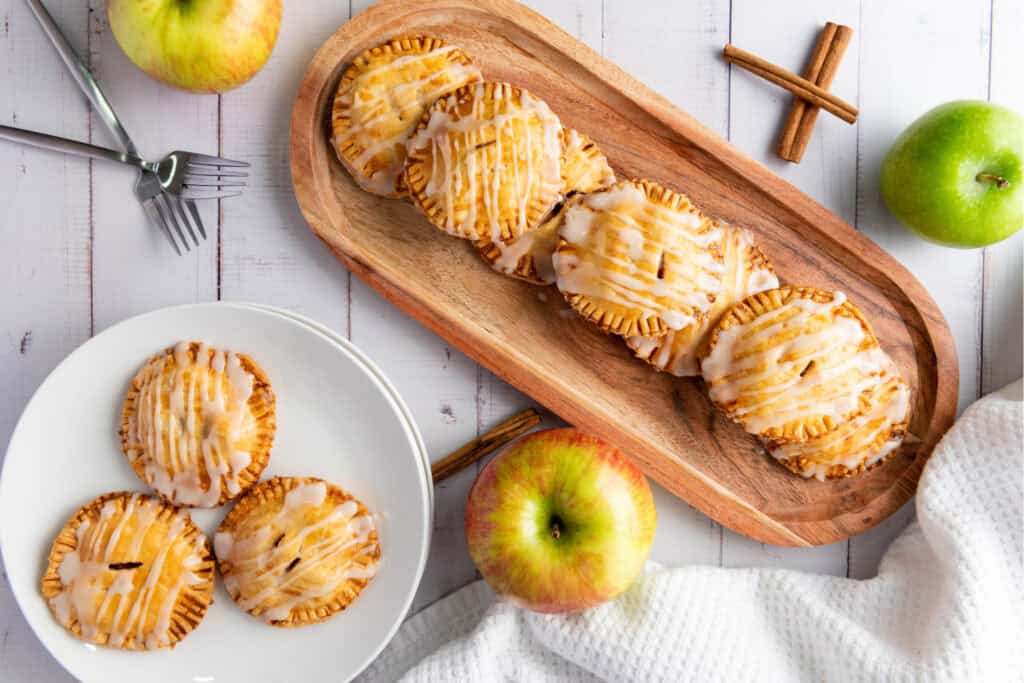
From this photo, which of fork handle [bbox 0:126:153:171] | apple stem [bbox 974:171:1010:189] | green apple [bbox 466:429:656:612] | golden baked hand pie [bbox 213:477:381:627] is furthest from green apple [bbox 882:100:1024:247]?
fork handle [bbox 0:126:153:171]

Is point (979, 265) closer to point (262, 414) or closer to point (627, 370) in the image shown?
point (627, 370)

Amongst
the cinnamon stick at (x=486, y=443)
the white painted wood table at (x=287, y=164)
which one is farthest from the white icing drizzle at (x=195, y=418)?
the cinnamon stick at (x=486, y=443)

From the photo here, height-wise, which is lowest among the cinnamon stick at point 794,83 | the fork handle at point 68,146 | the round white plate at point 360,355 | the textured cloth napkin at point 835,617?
the textured cloth napkin at point 835,617

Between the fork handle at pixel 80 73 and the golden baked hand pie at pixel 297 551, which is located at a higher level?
the fork handle at pixel 80 73

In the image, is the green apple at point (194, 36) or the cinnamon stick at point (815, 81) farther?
the cinnamon stick at point (815, 81)

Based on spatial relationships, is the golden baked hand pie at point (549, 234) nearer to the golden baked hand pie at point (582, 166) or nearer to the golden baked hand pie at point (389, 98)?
the golden baked hand pie at point (582, 166)

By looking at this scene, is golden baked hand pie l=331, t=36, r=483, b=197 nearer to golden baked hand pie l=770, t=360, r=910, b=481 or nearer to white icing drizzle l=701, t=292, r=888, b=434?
white icing drizzle l=701, t=292, r=888, b=434

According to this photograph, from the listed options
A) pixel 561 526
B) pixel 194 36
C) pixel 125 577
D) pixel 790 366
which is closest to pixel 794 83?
pixel 790 366
